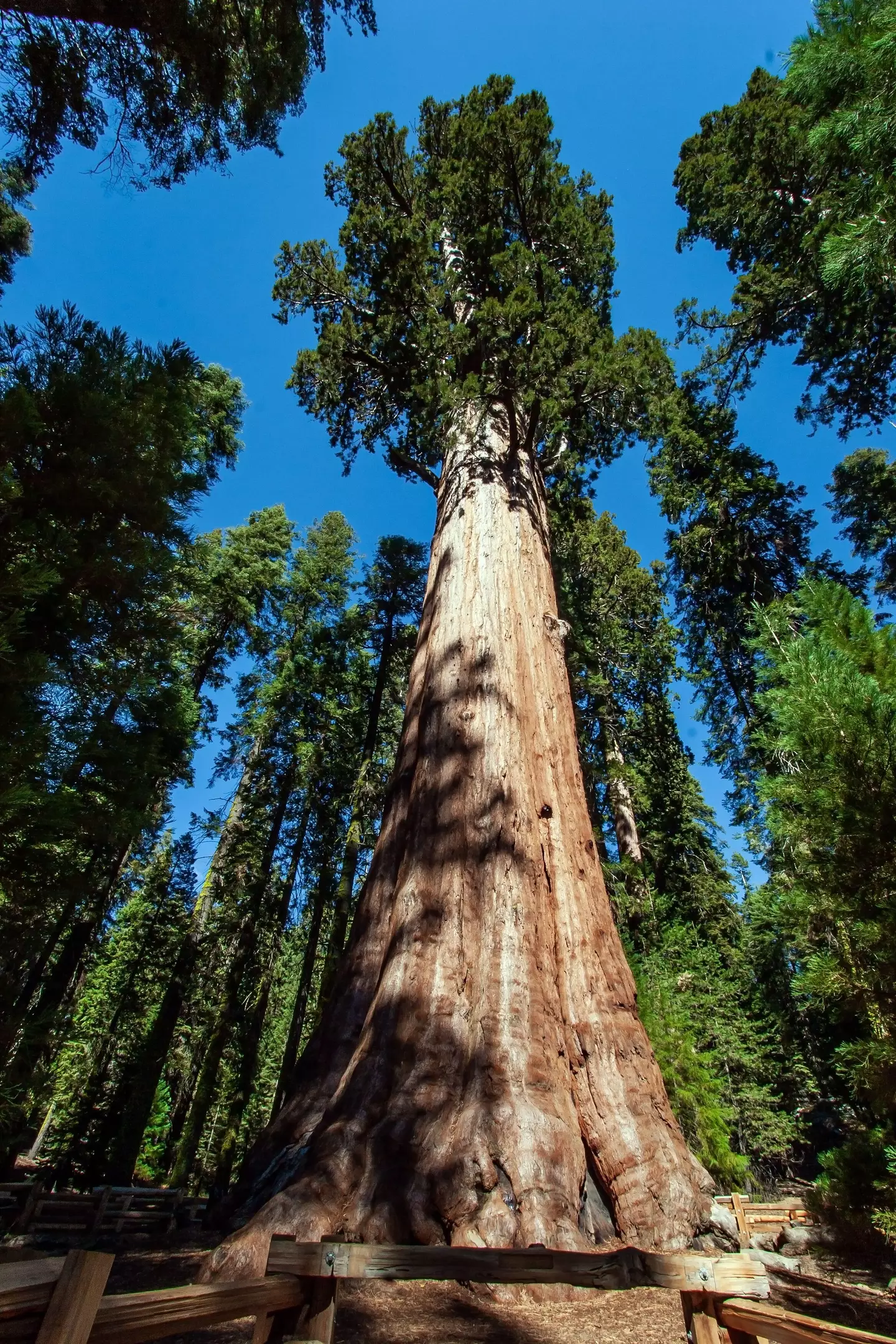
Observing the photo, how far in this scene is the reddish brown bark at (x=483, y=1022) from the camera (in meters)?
2.99

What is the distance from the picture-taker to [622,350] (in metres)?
9.04

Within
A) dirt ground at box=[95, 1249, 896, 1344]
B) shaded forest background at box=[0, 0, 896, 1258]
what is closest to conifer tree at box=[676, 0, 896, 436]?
shaded forest background at box=[0, 0, 896, 1258]

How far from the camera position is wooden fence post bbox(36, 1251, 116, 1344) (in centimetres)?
125

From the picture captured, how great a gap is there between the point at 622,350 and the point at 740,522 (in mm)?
7355

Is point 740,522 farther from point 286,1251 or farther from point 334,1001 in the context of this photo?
point 286,1251

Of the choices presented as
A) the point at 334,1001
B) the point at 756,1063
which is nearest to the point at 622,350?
the point at 334,1001

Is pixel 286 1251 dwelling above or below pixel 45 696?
below

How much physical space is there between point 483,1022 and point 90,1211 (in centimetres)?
951

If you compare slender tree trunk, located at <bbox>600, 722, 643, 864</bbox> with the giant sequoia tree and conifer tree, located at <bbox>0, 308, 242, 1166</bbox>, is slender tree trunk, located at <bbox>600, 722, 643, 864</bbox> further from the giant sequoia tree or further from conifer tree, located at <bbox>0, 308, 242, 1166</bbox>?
conifer tree, located at <bbox>0, 308, 242, 1166</bbox>

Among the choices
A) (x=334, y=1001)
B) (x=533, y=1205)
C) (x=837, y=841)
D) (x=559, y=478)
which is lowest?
(x=533, y=1205)

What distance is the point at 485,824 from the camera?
4480 millimetres

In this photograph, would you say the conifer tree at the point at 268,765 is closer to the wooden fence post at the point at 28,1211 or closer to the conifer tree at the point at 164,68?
the wooden fence post at the point at 28,1211

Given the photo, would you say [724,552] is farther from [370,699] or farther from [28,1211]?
[28,1211]

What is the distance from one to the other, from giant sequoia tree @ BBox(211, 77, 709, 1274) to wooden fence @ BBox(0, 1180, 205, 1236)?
6848 millimetres
